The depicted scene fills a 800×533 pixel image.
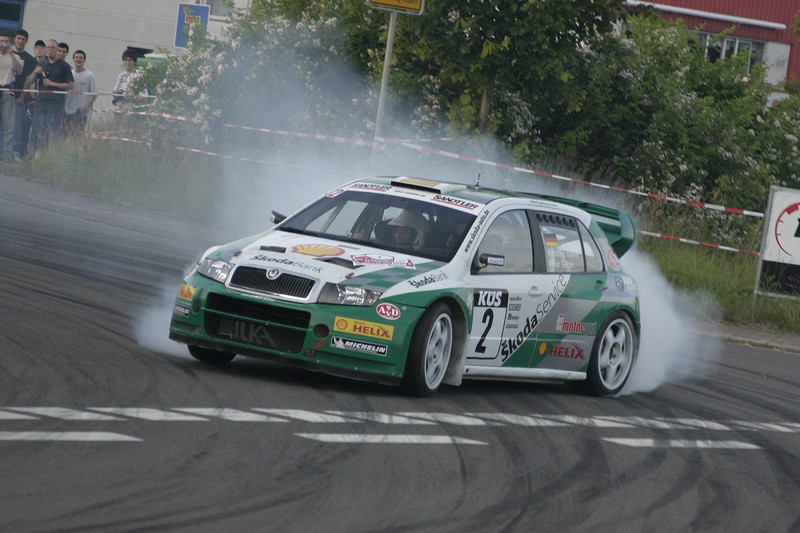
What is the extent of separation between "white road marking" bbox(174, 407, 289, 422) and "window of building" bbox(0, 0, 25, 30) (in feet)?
121

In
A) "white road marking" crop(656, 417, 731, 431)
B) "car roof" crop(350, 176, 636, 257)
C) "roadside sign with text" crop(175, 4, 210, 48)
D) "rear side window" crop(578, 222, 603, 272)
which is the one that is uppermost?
"roadside sign with text" crop(175, 4, 210, 48)

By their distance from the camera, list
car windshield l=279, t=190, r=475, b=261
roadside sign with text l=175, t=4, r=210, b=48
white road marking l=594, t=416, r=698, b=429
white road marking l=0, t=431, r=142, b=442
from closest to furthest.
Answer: white road marking l=0, t=431, r=142, b=442, white road marking l=594, t=416, r=698, b=429, car windshield l=279, t=190, r=475, b=261, roadside sign with text l=175, t=4, r=210, b=48

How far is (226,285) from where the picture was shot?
943cm

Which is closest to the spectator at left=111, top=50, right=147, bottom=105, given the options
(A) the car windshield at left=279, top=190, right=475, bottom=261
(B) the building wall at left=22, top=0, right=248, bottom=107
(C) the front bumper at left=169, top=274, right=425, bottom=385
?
(B) the building wall at left=22, top=0, right=248, bottom=107

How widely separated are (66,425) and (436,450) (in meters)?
1.92

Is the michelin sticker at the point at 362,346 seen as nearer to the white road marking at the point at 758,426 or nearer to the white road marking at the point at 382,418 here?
the white road marking at the point at 382,418

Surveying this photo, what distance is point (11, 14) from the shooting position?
43.0 meters

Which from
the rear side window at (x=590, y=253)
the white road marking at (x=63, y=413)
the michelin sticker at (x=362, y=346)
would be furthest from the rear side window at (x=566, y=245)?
the white road marking at (x=63, y=413)

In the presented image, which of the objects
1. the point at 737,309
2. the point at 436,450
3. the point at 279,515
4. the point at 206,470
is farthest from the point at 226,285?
the point at 737,309

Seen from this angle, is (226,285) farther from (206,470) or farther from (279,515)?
(279,515)

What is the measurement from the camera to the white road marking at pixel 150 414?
7.67m

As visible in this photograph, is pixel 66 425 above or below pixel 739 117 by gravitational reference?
below

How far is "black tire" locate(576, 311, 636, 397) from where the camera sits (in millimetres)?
11125

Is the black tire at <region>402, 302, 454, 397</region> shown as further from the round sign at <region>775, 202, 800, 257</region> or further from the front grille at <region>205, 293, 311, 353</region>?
the round sign at <region>775, 202, 800, 257</region>
